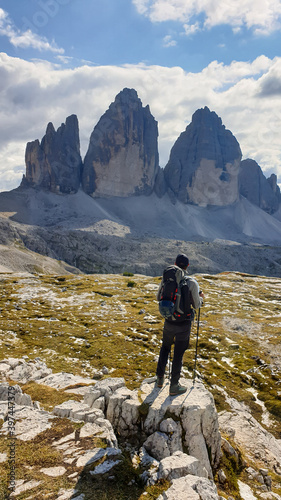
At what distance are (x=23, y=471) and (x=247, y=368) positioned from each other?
11730mm

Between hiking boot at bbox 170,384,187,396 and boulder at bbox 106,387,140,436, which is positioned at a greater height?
hiking boot at bbox 170,384,187,396

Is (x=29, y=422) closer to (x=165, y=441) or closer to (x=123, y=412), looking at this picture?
(x=123, y=412)

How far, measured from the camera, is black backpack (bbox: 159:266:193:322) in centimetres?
823

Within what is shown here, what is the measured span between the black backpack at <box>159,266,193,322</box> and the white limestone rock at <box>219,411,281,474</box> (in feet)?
12.3

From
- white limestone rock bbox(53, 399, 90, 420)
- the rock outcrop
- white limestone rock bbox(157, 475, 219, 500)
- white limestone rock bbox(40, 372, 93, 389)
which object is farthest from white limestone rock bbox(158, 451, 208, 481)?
white limestone rock bbox(40, 372, 93, 389)

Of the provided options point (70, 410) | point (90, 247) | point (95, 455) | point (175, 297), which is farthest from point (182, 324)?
point (90, 247)

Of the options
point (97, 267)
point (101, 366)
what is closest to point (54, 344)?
point (101, 366)

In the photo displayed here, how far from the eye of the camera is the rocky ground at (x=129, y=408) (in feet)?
17.7

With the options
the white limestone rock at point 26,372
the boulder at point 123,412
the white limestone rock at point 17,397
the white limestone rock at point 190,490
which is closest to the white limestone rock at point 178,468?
the white limestone rock at point 190,490

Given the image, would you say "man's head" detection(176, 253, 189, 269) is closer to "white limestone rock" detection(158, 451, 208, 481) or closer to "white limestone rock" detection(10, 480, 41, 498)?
"white limestone rock" detection(158, 451, 208, 481)

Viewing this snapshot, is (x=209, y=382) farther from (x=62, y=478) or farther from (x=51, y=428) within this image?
(x=62, y=478)

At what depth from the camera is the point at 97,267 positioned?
126 meters

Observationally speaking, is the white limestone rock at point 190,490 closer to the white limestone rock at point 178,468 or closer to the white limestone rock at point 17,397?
the white limestone rock at point 178,468

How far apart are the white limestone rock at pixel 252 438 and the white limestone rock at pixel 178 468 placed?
3.08 metres
